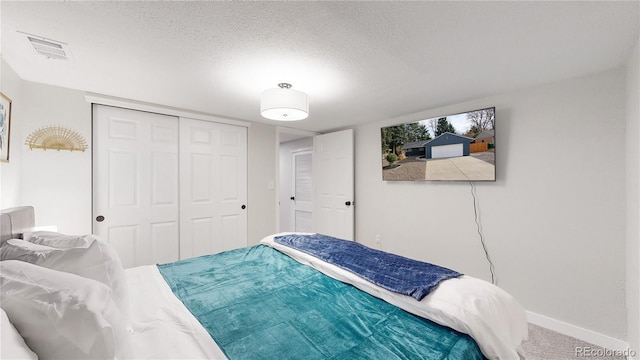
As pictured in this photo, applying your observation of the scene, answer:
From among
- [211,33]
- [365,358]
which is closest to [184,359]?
[365,358]

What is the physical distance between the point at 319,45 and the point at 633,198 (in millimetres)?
2382

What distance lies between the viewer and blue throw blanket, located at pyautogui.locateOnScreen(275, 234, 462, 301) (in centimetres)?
→ 138

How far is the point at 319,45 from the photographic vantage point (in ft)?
5.49

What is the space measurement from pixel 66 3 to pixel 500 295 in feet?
8.77

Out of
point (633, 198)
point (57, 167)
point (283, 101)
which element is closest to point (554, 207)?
point (633, 198)

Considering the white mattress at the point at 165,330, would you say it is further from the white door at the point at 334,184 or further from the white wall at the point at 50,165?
the white door at the point at 334,184

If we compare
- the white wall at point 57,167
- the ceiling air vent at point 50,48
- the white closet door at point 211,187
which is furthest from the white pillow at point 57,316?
the white closet door at point 211,187

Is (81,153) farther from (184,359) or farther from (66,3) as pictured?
(184,359)

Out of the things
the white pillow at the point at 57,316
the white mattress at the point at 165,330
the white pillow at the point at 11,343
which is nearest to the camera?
the white pillow at the point at 11,343

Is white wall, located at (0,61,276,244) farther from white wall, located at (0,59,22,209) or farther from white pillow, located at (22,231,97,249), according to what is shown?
white pillow, located at (22,231,97,249)

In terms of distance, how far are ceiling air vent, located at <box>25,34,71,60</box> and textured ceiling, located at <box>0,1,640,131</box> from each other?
0.05 metres

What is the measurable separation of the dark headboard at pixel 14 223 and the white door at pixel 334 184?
328cm

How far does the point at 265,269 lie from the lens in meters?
1.85

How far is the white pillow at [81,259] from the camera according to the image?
0.99 metres
